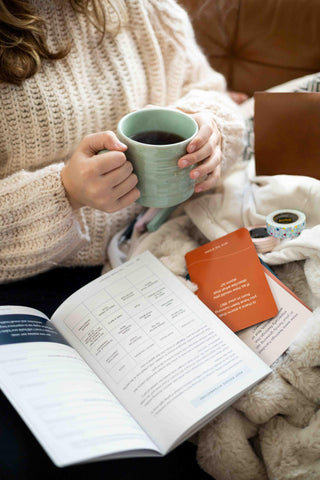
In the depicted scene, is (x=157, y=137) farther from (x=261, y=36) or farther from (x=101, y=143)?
(x=261, y=36)

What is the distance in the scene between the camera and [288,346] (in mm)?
667

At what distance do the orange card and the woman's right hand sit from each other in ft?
0.57

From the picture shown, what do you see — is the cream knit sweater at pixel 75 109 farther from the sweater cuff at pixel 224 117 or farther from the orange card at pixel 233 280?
the orange card at pixel 233 280

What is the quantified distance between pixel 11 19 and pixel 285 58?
2.29ft

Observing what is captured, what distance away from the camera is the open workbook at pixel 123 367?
1.77 feet

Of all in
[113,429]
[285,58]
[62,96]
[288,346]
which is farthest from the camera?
[285,58]

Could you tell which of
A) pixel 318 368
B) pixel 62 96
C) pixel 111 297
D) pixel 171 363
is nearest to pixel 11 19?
pixel 62 96

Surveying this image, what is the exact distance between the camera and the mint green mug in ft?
2.12

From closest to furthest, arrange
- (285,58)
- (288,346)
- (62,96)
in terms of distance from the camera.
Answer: (288,346) < (62,96) < (285,58)

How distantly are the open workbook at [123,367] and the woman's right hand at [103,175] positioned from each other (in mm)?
130

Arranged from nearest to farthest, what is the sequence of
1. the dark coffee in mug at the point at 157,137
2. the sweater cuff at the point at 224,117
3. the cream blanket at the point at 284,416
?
the cream blanket at the point at 284,416 → the dark coffee in mug at the point at 157,137 → the sweater cuff at the point at 224,117

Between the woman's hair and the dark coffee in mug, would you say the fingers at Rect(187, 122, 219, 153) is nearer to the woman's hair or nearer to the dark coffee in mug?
the dark coffee in mug

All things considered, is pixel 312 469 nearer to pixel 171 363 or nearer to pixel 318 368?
pixel 318 368

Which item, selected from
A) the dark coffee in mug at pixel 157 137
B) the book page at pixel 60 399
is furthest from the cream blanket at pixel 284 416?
the dark coffee in mug at pixel 157 137
